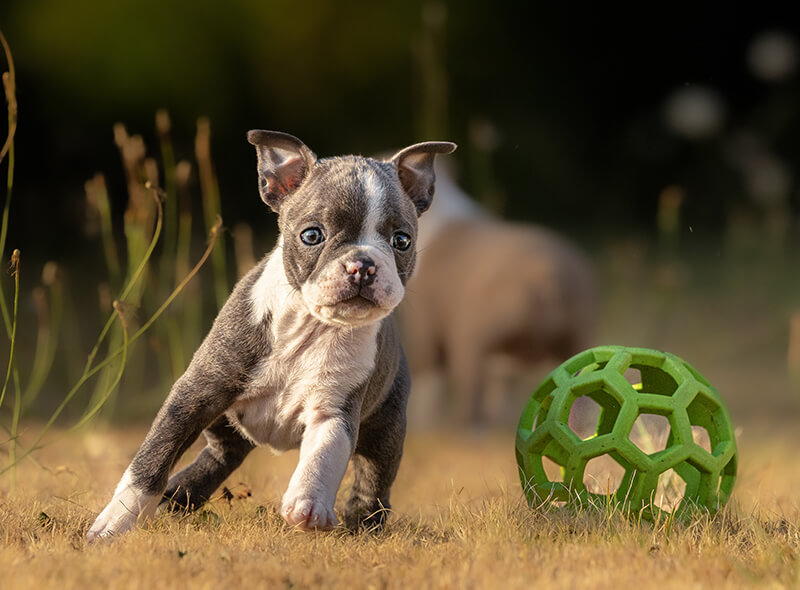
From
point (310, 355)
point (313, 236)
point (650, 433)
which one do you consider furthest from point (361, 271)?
point (650, 433)

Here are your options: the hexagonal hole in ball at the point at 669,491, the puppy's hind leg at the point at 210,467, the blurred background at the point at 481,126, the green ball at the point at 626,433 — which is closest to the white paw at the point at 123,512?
the puppy's hind leg at the point at 210,467

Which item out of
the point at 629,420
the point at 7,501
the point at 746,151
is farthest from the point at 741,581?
the point at 746,151

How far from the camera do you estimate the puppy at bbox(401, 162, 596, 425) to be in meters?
5.60

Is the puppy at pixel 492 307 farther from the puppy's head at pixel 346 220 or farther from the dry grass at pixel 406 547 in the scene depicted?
the puppy's head at pixel 346 220

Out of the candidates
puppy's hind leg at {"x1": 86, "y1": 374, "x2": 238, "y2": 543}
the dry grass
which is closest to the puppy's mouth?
puppy's hind leg at {"x1": 86, "y1": 374, "x2": 238, "y2": 543}

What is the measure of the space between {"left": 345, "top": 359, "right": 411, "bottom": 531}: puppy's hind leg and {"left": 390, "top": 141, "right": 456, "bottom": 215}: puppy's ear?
61 cm

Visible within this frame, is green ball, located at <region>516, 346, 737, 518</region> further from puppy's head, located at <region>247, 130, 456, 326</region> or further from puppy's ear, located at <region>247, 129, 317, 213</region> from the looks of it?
puppy's ear, located at <region>247, 129, 317, 213</region>

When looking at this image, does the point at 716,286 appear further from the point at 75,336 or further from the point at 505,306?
the point at 75,336

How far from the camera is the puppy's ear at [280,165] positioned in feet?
9.98

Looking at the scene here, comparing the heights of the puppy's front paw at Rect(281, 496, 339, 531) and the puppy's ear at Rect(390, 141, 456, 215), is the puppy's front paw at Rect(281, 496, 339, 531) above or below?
below

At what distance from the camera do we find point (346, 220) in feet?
9.20

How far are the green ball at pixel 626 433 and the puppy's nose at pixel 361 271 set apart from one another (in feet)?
2.52

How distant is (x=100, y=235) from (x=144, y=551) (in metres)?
7.32

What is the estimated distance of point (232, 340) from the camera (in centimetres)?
293
